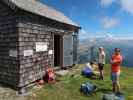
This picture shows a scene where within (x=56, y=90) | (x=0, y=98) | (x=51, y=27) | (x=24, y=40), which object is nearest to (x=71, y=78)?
(x=56, y=90)

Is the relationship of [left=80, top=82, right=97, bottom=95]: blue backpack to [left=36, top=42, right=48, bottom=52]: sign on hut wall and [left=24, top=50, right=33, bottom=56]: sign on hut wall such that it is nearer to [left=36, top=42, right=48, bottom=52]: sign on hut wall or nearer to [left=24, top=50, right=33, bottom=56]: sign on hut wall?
[left=24, top=50, right=33, bottom=56]: sign on hut wall

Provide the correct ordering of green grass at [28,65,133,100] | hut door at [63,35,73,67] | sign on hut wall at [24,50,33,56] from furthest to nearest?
hut door at [63,35,73,67], sign on hut wall at [24,50,33,56], green grass at [28,65,133,100]

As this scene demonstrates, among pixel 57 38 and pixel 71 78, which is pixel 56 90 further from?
pixel 57 38

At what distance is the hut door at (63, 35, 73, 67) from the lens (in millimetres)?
13814

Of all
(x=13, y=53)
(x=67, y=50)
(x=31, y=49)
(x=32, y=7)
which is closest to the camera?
(x=13, y=53)

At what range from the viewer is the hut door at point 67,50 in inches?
544

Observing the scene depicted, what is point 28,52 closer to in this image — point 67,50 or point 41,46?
point 41,46

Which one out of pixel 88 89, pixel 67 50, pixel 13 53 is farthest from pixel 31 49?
Answer: pixel 67 50

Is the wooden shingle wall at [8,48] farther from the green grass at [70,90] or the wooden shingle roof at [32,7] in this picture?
the green grass at [70,90]

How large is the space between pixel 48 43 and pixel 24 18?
9.72 ft

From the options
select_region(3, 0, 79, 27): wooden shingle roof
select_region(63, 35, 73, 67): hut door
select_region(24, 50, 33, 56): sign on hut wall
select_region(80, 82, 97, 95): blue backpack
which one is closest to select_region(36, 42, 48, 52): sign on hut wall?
select_region(24, 50, 33, 56): sign on hut wall

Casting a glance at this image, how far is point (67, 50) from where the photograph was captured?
1421cm

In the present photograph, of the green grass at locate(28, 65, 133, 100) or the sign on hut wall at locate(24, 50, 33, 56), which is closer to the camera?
the green grass at locate(28, 65, 133, 100)

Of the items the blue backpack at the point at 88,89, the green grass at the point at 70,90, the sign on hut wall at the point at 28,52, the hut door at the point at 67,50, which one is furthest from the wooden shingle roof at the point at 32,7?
the blue backpack at the point at 88,89
